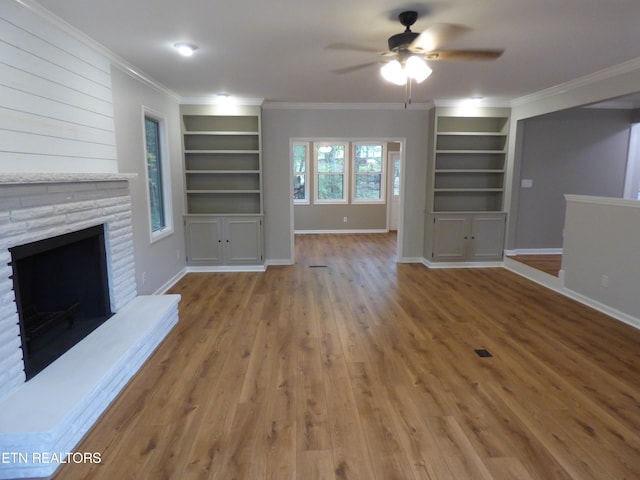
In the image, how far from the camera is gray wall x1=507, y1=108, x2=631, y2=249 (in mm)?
5980

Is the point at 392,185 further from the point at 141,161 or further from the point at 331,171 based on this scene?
the point at 141,161

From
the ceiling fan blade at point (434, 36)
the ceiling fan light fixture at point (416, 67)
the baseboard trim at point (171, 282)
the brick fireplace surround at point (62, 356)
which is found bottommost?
the baseboard trim at point (171, 282)

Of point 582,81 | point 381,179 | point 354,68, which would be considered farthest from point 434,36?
point 381,179

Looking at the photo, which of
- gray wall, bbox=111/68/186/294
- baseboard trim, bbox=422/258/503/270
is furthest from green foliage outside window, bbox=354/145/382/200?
gray wall, bbox=111/68/186/294

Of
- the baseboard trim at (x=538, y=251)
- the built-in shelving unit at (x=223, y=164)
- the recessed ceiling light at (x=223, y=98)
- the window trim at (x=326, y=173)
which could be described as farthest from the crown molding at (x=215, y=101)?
the baseboard trim at (x=538, y=251)

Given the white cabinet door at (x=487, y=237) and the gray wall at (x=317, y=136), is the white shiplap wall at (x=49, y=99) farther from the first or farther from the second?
the white cabinet door at (x=487, y=237)

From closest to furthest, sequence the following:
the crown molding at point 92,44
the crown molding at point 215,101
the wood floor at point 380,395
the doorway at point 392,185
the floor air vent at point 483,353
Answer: the wood floor at point 380,395, the crown molding at point 92,44, the floor air vent at point 483,353, the crown molding at point 215,101, the doorway at point 392,185

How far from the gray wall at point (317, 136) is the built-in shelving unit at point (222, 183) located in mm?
233

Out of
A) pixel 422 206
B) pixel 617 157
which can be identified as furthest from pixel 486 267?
pixel 617 157

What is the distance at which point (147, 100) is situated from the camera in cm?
426

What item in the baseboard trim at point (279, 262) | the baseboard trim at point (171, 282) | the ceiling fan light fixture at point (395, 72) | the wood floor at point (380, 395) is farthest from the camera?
the baseboard trim at point (279, 262)

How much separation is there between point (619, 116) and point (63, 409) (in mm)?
7643

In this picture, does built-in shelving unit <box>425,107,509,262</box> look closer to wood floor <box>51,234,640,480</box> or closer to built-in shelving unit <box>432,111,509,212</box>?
built-in shelving unit <box>432,111,509,212</box>

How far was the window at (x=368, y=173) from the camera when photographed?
9.33 metres
